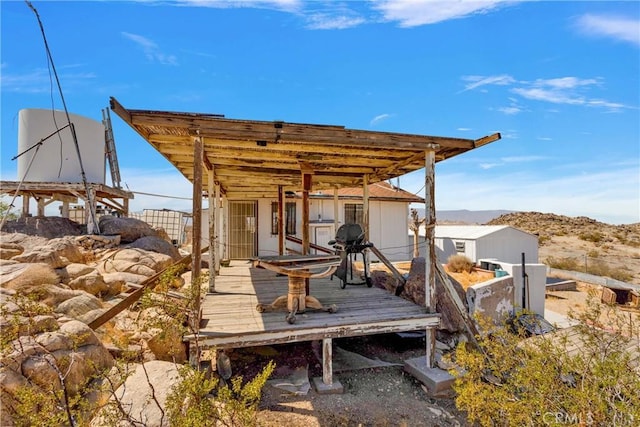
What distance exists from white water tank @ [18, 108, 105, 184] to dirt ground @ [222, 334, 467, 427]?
957cm

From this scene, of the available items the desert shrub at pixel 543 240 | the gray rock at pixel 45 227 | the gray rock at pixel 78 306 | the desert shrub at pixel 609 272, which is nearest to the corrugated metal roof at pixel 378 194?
the gray rock at pixel 45 227

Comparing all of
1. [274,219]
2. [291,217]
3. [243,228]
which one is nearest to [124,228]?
[243,228]

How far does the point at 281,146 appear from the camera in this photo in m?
4.79

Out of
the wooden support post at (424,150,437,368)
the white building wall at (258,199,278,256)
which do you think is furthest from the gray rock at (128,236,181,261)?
the wooden support post at (424,150,437,368)

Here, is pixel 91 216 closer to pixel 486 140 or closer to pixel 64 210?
pixel 64 210

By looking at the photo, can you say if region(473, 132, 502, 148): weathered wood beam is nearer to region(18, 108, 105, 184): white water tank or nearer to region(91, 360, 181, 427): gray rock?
region(91, 360, 181, 427): gray rock

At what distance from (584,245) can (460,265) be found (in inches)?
835

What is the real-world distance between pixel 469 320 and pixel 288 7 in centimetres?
606

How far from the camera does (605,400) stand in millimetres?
2143

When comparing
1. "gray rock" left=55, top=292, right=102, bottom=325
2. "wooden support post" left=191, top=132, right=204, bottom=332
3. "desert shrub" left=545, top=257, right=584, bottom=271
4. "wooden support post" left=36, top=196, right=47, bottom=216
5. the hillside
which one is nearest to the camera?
"wooden support post" left=191, top=132, right=204, bottom=332

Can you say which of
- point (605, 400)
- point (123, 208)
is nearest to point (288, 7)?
point (605, 400)

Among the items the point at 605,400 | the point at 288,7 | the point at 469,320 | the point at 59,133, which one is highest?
the point at 288,7

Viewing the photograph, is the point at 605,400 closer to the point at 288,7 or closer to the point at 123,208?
the point at 288,7

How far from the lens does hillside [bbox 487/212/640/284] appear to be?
1759 centimetres
